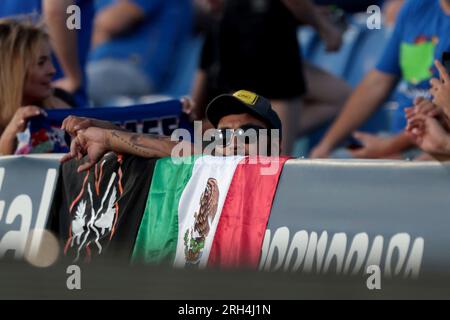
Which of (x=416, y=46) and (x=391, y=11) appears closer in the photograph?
(x=416, y=46)

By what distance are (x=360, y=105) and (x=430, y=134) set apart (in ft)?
8.46

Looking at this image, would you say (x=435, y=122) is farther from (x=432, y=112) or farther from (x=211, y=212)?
(x=211, y=212)

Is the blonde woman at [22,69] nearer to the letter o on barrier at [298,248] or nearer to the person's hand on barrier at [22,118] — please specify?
the person's hand on barrier at [22,118]

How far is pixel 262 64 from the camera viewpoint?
8.73 metres

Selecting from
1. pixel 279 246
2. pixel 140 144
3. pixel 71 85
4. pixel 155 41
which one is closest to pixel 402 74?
pixel 71 85

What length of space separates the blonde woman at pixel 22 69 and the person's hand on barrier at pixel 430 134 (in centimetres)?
258

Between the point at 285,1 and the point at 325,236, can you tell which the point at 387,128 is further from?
the point at 325,236

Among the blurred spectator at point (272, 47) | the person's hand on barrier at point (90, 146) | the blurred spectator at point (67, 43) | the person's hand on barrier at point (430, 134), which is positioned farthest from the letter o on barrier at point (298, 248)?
the blurred spectator at point (67, 43)

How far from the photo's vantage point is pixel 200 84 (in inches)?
381

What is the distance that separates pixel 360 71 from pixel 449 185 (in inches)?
202

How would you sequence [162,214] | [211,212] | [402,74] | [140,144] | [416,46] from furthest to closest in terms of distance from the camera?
[402,74] < [416,46] < [140,144] < [162,214] < [211,212]

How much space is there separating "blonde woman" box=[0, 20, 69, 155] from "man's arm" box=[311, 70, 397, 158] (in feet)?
6.06

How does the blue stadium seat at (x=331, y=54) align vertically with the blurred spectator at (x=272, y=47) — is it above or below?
above

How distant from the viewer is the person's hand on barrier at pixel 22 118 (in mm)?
7188
